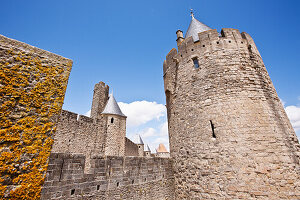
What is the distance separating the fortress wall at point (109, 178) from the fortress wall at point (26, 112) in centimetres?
244

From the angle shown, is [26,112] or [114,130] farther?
[114,130]

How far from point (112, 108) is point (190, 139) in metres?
10.6

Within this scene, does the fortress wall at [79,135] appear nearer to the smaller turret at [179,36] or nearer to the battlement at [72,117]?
the battlement at [72,117]

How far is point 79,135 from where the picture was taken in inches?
437

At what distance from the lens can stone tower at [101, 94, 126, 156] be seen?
42.8ft

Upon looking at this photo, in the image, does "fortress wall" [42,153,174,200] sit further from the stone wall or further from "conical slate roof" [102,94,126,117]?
"conical slate roof" [102,94,126,117]

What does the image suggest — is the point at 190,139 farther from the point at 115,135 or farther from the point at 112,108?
the point at 112,108

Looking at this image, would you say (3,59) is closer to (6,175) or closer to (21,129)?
(21,129)

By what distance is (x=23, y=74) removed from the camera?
1.88 m

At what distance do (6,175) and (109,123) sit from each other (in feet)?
41.4

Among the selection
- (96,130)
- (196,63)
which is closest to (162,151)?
(96,130)

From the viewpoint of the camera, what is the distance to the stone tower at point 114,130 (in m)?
13.0

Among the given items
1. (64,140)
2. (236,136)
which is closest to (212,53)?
(236,136)

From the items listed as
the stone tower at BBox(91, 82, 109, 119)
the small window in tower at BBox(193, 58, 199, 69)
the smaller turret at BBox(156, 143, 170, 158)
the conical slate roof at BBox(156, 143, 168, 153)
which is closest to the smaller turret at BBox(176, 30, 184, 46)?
the small window in tower at BBox(193, 58, 199, 69)
